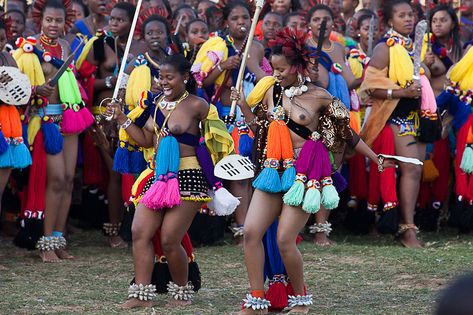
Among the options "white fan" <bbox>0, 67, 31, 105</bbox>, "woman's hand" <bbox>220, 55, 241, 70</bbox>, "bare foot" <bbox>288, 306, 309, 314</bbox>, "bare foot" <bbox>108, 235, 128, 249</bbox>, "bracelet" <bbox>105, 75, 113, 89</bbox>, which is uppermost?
"woman's hand" <bbox>220, 55, 241, 70</bbox>

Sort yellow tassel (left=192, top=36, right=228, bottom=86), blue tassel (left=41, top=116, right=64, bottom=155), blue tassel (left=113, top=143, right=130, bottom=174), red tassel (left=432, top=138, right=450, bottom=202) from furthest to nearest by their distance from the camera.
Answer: red tassel (left=432, top=138, right=450, bottom=202)
yellow tassel (left=192, top=36, right=228, bottom=86)
blue tassel (left=41, top=116, right=64, bottom=155)
blue tassel (left=113, top=143, right=130, bottom=174)

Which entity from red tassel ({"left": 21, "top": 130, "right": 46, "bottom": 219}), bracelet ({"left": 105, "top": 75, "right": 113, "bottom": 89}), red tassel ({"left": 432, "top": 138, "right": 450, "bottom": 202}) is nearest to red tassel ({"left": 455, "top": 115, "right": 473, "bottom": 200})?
red tassel ({"left": 432, "top": 138, "right": 450, "bottom": 202})

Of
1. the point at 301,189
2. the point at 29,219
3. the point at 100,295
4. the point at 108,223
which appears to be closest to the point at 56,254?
the point at 29,219

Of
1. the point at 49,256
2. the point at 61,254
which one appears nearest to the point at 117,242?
the point at 61,254

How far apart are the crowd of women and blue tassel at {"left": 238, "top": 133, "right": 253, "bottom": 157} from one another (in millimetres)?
66

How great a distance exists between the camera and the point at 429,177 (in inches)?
404

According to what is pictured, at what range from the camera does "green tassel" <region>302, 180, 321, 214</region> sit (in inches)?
231

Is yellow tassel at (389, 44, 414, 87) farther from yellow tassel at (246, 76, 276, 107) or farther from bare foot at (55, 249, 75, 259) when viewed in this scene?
bare foot at (55, 249, 75, 259)

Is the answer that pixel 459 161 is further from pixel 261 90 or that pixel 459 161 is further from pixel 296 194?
pixel 296 194

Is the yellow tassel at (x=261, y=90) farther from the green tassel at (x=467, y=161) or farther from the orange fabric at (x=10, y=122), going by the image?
the green tassel at (x=467, y=161)

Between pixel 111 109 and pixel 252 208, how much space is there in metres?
1.14

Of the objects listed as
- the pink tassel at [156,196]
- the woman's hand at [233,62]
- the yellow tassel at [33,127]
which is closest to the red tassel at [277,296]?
the pink tassel at [156,196]

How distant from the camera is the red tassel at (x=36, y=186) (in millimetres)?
8484

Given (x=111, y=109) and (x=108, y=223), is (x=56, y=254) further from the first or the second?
(x=111, y=109)
